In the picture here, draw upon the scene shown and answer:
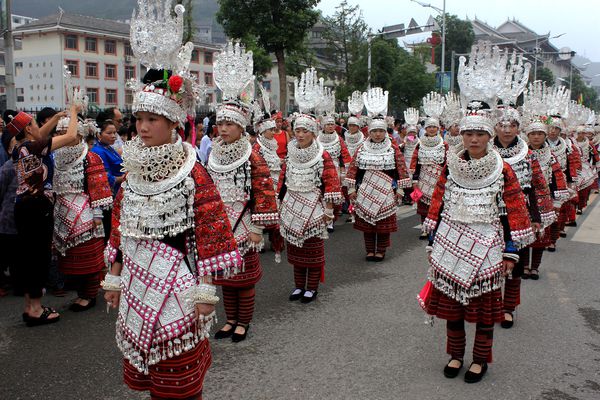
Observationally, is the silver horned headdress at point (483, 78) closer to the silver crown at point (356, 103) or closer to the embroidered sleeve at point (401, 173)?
the embroidered sleeve at point (401, 173)

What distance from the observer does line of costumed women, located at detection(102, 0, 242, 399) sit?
3078 millimetres

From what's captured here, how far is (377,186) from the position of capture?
8.46 m

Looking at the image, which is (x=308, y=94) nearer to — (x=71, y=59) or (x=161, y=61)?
(x=161, y=61)

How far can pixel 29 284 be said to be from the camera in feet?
18.1

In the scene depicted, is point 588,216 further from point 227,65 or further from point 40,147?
point 40,147

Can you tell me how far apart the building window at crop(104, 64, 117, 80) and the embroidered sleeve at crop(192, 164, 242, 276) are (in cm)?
4546

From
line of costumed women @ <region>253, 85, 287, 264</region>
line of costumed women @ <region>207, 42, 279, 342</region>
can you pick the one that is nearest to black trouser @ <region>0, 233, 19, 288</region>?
line of costumed women @ <region>207, 42, 279, 342</region>

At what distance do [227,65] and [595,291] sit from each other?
17.0 feet

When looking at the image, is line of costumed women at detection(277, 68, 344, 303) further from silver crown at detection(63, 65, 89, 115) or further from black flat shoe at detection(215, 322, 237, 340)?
silver crown at detection(63, 65, 89, 115)

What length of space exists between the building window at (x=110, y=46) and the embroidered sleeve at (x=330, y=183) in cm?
4297

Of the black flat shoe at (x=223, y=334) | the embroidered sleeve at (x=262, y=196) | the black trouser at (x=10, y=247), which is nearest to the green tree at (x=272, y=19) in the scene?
the black trouser at (x=10, y=247)

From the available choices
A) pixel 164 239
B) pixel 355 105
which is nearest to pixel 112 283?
pixel 164 239

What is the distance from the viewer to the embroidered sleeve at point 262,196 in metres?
4.89

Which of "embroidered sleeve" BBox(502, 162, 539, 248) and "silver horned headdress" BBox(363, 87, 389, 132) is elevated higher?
"silver horned headdress" BBox(363, 87, 389, 132)
